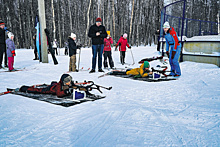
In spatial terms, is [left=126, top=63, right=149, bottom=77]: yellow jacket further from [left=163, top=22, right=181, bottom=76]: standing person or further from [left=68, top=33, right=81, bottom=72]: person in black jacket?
[left=68, top=33, right=81, bottom=72]: person in black jacket

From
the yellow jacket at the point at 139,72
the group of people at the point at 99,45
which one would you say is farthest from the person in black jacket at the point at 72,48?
the yellow jacket at the point at 139,72

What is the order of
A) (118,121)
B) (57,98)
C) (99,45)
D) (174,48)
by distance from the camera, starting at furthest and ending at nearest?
1. (99,45)
2. (174,48)
3. (57,98)
4. (118,121)

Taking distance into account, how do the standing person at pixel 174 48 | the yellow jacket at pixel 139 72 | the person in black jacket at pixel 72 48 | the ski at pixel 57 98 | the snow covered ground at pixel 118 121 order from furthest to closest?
the person in black jacket at pixel 72 48
the standing person at pixel 174 48
the yellow jacket at pixel 139 72
the ski at pixel 57 98
the snow covered ground at pixel 118 121

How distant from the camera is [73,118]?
2582 millimetres

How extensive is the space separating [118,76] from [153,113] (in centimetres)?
333

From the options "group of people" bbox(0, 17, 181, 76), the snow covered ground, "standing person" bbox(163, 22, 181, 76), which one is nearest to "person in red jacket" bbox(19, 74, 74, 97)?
the snow covered ground

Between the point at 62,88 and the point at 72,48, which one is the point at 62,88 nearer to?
the point at 62,88

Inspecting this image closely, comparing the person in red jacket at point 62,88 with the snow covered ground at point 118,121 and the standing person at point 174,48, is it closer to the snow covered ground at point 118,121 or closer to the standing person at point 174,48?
the snow covered ground at point 118,121

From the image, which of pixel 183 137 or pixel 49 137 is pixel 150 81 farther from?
pixel 49 137

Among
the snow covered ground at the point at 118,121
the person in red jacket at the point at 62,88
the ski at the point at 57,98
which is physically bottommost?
the snow covered ground at the point at 118,121

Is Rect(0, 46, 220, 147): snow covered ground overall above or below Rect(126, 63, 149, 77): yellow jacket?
below

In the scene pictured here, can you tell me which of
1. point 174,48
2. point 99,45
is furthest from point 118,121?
point 99,45

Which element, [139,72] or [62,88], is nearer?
[62,88]

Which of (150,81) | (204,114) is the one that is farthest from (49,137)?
(150,81)
